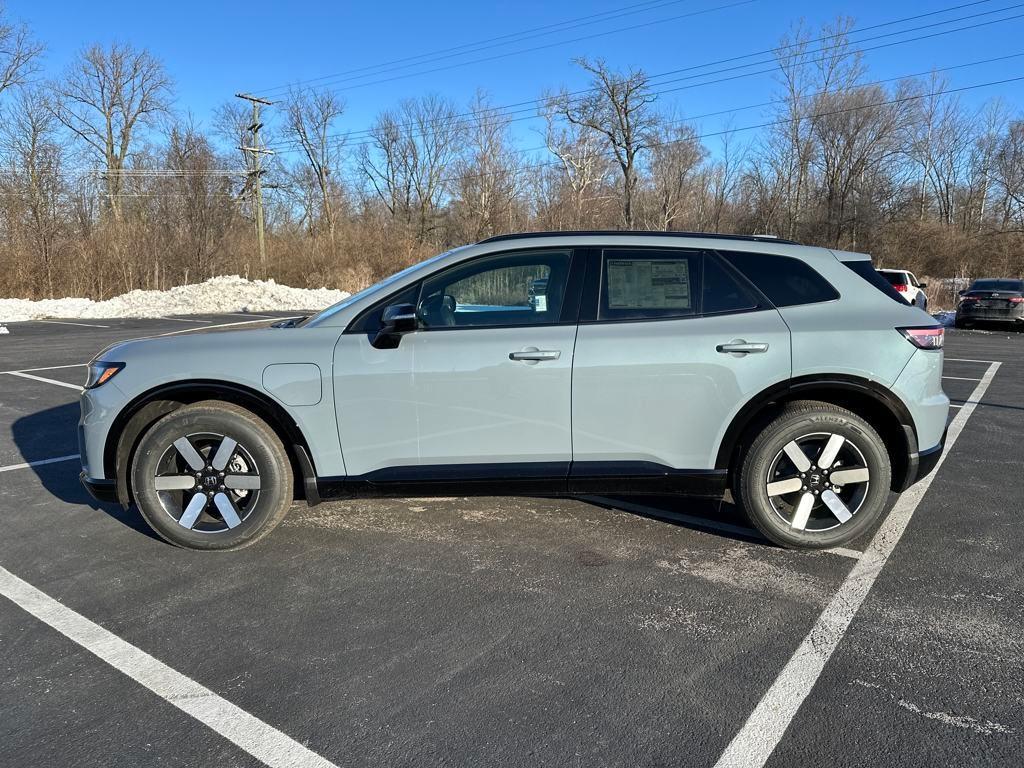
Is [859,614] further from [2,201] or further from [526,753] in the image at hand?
[2,201]

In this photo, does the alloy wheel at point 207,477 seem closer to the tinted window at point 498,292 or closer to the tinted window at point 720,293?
the tinted window at point 498,292

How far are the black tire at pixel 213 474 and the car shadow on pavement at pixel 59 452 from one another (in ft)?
1.59

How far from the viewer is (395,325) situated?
3.69m

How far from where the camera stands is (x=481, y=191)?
156 ft

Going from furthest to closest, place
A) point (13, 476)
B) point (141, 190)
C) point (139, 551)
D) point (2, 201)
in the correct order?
point (141, 190)
point (2, 201)
point (13, 476)
point (139, 551)

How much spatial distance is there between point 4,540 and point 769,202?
47808 millimetres

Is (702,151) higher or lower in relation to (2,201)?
higher

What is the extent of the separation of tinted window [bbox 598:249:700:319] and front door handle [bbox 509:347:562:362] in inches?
14.7

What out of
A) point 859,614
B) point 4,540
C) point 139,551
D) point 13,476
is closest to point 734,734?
point 859,614

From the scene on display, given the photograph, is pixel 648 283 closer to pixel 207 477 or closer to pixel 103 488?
pixel 207 477

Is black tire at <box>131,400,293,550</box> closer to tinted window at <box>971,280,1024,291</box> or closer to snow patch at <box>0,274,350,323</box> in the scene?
tinted window at <box>971,280,1024,291</box>

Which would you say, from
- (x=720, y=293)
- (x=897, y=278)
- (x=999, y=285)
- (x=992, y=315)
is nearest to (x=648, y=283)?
(x=720, y=293)

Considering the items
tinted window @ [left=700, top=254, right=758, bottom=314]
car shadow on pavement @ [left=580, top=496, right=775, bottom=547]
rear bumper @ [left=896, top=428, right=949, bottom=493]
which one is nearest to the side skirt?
car shadow on pavement @ [left=580, top=496, right=775, bottom=547]

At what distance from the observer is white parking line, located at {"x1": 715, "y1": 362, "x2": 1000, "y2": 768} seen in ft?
7.65
